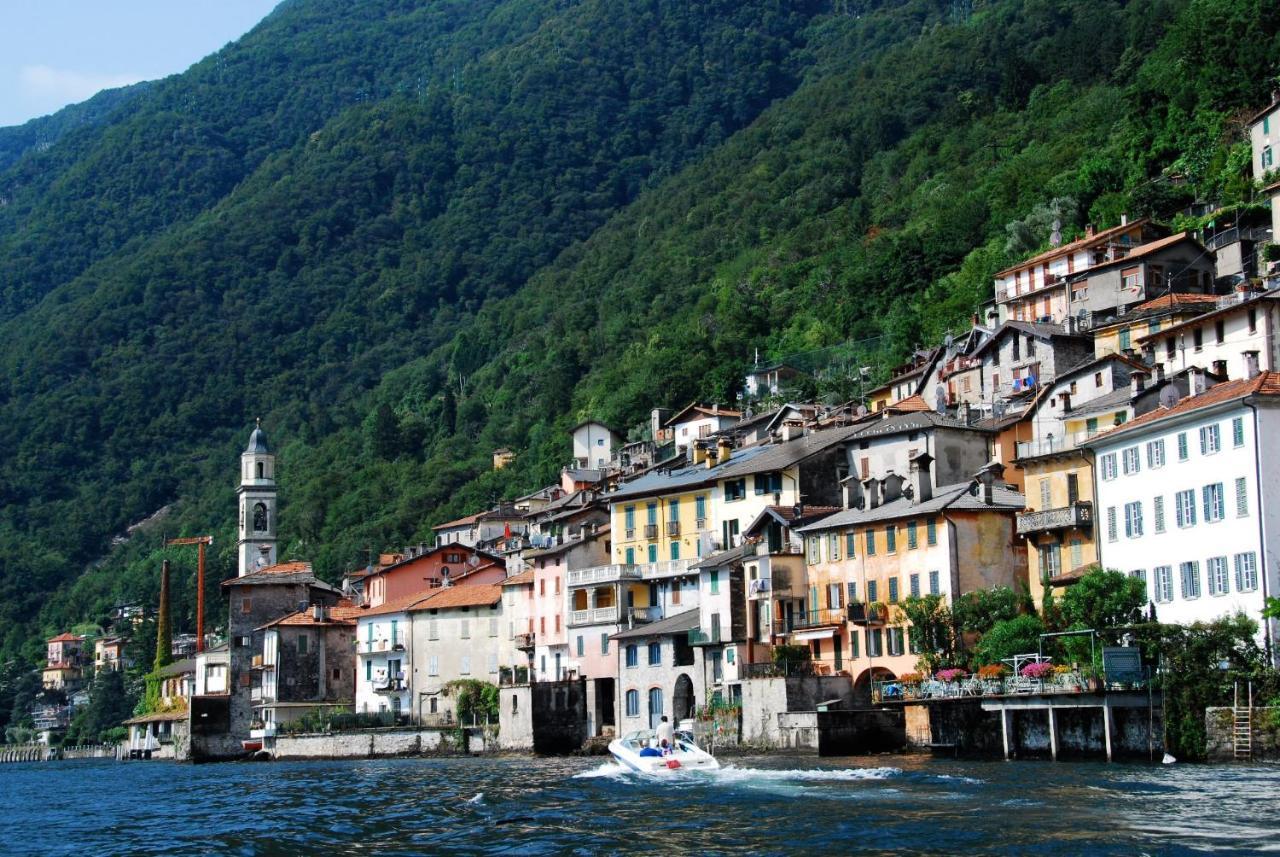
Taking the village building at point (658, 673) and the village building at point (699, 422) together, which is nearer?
the village building at point (658, 673)

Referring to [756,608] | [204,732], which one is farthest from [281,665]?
[756,608]

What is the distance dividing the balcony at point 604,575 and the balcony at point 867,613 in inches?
745

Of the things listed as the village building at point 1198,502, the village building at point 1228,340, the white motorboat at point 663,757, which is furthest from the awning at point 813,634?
the village building at point 1228,340

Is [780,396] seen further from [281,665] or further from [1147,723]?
[1147,723]

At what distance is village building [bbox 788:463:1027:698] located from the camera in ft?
238

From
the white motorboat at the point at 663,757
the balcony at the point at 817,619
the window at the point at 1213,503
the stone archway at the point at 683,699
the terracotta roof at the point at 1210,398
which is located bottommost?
the white motorboat at the point at 663,757

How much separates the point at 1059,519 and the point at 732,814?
81.2 ft

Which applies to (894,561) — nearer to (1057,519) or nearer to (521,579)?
(1057,519)

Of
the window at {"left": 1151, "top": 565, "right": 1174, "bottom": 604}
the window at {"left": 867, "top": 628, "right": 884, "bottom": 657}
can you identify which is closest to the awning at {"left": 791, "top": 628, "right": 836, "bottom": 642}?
the window at {"left": 867, "top": 628, "right": 884, "bottom": 657}

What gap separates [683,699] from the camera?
84625 mm

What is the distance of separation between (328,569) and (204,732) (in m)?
61.8

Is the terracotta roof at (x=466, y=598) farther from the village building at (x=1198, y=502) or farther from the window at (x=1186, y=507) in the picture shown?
the window at (x=1186, y=507)

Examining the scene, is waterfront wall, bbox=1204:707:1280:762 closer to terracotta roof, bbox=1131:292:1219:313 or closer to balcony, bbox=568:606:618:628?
terracotta roof, bbox=1131:292:1219:313

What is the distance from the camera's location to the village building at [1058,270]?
107 m
